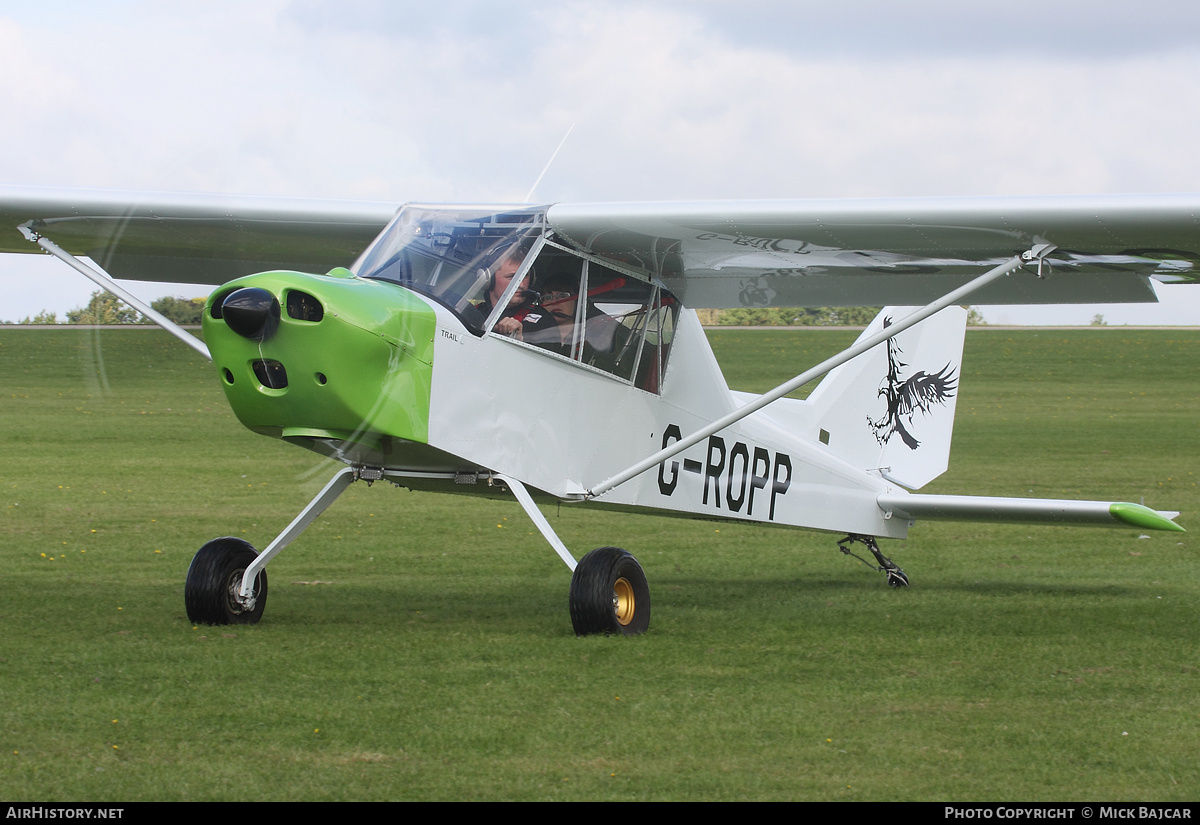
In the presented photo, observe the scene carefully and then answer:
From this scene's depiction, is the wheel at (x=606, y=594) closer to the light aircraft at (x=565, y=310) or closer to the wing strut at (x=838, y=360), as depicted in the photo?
the light aircraft at (x=565, y=310)

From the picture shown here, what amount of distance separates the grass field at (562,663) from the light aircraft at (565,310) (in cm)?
75

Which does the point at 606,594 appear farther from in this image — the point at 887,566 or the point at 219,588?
the point at 887,566

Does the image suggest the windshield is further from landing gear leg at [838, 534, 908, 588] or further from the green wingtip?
the green wingtip

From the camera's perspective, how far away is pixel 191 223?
888cm

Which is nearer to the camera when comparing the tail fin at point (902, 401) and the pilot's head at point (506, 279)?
the pilot's head at point (506, 279)

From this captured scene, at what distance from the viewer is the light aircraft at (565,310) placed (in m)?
6.68

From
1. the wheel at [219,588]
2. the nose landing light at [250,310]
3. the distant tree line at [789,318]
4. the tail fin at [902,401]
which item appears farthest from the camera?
the distant tree line at [789,318]

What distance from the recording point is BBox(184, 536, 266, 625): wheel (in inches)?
311

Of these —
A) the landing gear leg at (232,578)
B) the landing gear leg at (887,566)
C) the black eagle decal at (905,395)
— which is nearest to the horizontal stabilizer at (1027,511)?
the landing gear leg at (887,566)

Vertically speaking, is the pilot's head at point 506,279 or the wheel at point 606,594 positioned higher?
the pilot's head at point 506,279

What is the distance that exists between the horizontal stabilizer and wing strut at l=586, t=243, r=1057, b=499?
7.21ft

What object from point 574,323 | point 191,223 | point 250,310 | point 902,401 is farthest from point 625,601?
point 902,401

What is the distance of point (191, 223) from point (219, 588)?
273 cm
